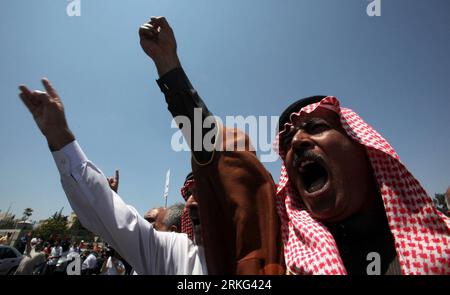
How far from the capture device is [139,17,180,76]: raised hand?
5.98 ft

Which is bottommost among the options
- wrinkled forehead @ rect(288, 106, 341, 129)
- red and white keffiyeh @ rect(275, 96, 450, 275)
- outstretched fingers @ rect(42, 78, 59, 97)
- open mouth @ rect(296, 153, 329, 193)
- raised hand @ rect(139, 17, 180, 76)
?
red and white keffiyeh @ rect(275, 96, 450, 275)

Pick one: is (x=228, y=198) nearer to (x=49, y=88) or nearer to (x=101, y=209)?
(x=101, y=209)

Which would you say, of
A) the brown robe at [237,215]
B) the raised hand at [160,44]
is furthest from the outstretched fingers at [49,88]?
the brown robe at [237,215]

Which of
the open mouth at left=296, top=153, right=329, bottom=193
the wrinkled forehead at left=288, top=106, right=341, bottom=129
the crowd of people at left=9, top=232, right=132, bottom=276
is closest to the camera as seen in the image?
the open mouth at left=296, top=153, right=329, bottom=193

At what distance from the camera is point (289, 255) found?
1580 mm

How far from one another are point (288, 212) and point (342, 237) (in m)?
0.40

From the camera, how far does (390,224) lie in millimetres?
1629

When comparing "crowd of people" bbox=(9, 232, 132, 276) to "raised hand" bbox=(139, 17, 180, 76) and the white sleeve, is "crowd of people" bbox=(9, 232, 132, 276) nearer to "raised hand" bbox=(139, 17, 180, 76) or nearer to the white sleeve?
the white sleeve

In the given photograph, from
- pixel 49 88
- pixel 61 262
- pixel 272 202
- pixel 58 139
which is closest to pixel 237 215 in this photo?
pixel 272 202

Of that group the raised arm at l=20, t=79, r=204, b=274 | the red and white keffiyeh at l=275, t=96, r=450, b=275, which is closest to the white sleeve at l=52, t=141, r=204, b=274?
the raised arm at l=20, t=79, r=204, b=274

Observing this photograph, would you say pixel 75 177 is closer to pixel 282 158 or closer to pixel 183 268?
pixel 183 268

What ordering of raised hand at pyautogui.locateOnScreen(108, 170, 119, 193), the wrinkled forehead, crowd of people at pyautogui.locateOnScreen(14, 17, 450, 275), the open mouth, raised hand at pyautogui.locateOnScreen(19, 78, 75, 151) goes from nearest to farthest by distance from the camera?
crowd of people at pyautogui.locateOnScreen(14, 17, 450, 275)
raised hand at pyautogui.locateOnScreen(19, 78, 75, 151)
the open mouth
the wrinkled forehead
raised hand at pyautogui.locateOnScreen(108, 170, 119, 193)

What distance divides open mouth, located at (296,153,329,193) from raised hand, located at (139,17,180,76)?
3.88 feet

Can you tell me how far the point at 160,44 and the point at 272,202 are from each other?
4.67 feet
